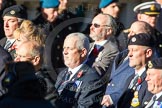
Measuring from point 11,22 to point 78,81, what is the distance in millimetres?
1862

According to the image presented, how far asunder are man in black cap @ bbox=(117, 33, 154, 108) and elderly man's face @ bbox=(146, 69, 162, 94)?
27cm

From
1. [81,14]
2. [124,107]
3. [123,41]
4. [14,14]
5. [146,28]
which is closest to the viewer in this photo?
[124,107]

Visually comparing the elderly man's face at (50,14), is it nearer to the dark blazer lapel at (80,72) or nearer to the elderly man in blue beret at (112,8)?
the elderly man in blue beret at (112,8)

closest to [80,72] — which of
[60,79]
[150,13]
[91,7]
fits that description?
[60,79]

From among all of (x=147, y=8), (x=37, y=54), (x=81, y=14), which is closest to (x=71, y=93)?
(x=37, y=54)

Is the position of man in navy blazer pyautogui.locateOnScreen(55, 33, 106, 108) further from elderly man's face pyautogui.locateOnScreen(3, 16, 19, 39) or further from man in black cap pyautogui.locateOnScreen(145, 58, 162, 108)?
elderly man's face pyautogui.locateOnScreen(3, 16, 19, 39)

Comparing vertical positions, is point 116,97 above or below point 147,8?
below

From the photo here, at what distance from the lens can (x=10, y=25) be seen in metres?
8.52

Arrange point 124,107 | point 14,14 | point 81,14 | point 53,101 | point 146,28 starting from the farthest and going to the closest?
point 81,14, point 14,14, point 146,28, point 124,107, point 53,101

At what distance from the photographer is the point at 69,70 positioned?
720 centimetres

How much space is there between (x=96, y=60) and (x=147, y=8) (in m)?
0.85

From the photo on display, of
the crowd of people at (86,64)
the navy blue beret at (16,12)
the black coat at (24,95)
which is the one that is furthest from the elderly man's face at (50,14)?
the black coat at (24,95)

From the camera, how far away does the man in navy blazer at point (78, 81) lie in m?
6.89

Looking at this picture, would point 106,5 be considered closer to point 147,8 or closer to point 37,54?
point 147,8
